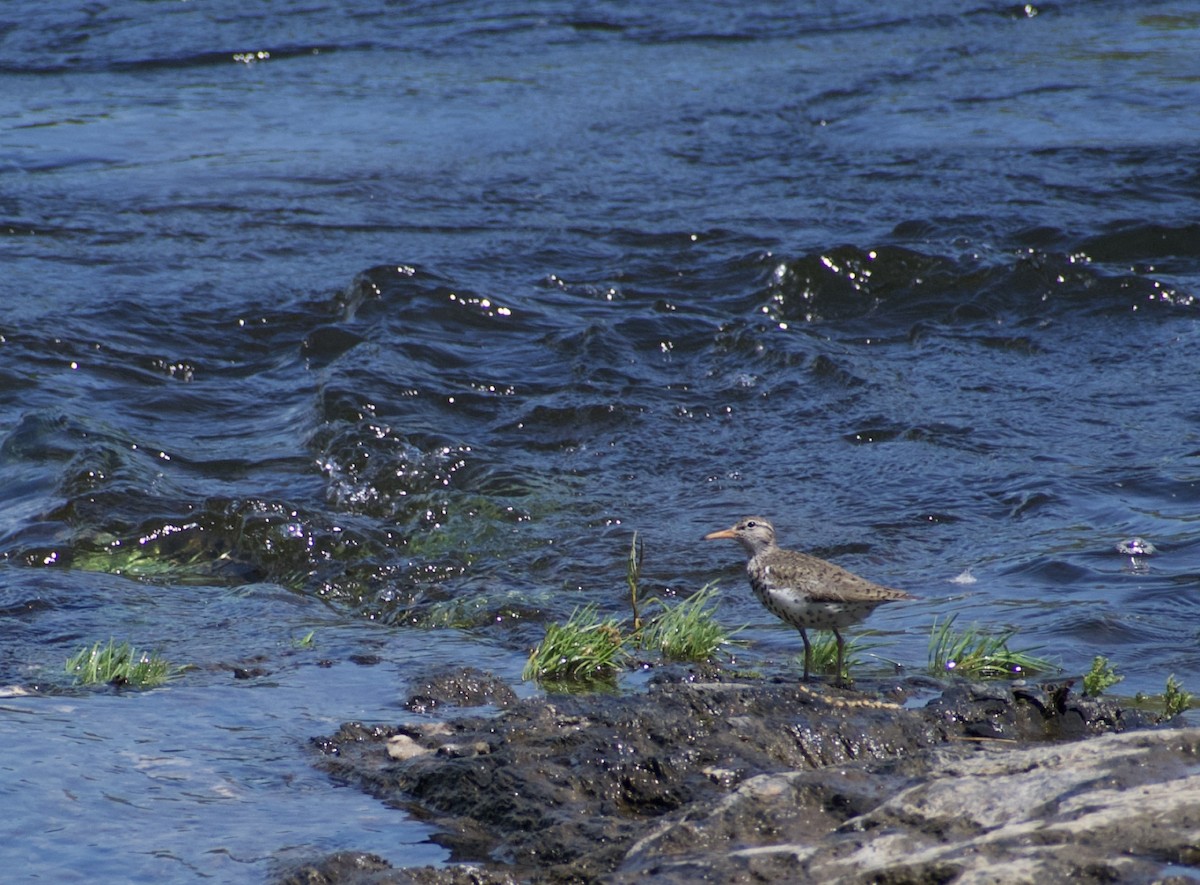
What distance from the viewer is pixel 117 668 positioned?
6867mm

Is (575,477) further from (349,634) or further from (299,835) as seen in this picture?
(299,835)

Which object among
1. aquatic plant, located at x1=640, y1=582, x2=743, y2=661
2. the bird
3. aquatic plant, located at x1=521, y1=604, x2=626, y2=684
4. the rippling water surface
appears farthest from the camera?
the rippling water surface

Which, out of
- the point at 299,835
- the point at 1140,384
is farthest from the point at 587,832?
the point at 1140,384

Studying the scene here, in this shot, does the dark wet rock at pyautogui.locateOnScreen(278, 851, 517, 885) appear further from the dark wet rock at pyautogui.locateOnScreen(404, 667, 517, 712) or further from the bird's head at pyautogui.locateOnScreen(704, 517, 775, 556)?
the bird's head at pyautogui.locateOnScreen(704, 517, 775, 556)

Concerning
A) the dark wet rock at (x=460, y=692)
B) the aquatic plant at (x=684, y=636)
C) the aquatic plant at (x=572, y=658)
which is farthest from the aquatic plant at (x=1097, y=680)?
the dark wet rock at (x=460, y=692)

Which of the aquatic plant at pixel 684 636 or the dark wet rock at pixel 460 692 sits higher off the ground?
the dark wet rock at pixel 460 692

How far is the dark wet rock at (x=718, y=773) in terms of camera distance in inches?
170

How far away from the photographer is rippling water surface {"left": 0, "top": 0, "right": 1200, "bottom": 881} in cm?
755

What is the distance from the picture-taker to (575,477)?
11.0 m

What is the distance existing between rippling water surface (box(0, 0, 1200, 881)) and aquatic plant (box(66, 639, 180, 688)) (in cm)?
12

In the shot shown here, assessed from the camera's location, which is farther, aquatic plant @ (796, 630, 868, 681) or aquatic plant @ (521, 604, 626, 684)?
aquatic plant @ (796, 630, 868, 681)

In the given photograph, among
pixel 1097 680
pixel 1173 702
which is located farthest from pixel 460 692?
pixel 1173 702

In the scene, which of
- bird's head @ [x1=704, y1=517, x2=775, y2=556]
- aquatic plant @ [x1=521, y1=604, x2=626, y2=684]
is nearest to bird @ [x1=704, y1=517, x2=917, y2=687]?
bird's head @ [x1=704, y1=517, x2=775, y2=556]

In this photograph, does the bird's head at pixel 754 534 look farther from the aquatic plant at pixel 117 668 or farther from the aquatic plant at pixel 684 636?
the aquatic plant at pixel 117 668
